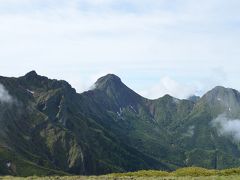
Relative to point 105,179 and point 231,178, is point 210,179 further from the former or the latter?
point 105,179

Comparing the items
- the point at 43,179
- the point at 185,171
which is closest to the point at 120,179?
the point at 43,179

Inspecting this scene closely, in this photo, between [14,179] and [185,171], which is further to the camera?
[185,171]

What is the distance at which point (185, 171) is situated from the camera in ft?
183

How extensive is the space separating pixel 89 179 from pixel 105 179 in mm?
1623

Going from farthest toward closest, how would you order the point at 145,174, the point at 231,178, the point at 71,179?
1. the point at 145,174
2. the point at 71,179
3. the point at 231,178

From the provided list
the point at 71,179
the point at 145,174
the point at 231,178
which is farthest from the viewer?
the point at 145,174

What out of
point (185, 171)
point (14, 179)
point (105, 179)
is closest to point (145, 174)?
point (185, 171)

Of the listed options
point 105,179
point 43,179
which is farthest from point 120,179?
point 43,179

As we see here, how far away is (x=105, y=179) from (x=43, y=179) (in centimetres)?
589

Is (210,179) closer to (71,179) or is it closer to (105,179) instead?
(105,179)

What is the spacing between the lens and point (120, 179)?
1617 inches

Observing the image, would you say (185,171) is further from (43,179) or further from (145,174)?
(43,179)

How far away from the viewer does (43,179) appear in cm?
4247

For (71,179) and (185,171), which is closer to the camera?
(71,179)
